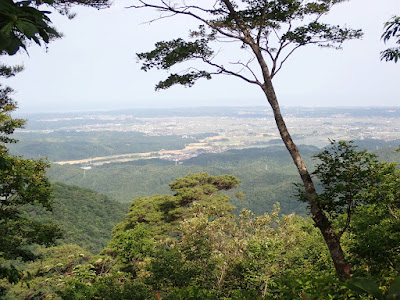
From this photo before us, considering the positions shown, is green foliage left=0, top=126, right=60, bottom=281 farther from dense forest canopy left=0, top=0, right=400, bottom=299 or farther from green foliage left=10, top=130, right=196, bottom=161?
green foliage left=10, top=130, right=196, bottom=161

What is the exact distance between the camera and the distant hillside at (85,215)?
32.6 meters

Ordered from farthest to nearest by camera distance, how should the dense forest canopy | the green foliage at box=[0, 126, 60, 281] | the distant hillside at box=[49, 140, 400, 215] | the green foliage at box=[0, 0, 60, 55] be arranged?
the distant hillside at box=[49, 140, 400, 215], the green foliage at box=[0, 126, 60, 281], the dense forest canopy, the green foliage at box=[0, 0, 60, 55]

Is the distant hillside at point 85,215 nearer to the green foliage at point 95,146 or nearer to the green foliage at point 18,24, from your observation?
the green foliage at point 18,24

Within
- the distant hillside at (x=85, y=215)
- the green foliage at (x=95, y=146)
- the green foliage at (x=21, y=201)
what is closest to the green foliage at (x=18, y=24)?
the green foliage at (x=21, y=201)

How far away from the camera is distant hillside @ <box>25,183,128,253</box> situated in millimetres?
32562

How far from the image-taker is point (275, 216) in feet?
35.3

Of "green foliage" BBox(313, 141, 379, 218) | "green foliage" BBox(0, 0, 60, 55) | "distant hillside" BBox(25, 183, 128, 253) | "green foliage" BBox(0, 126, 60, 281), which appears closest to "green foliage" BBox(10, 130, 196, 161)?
"distant hillside" BBox(25, 183, 128, 253)

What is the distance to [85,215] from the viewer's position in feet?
128

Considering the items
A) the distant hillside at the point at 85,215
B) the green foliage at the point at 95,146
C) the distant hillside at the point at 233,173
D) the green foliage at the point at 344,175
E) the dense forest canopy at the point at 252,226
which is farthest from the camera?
the green foliage at the point at 95,146

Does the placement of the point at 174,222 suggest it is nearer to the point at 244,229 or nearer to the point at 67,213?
the point at 244,229

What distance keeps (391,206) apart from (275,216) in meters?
5.75

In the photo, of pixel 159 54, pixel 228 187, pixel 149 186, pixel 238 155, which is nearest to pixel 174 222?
pixel 228 187

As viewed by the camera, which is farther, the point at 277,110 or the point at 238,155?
the point at 238,155

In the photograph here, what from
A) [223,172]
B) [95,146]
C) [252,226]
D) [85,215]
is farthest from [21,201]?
[95,146]
